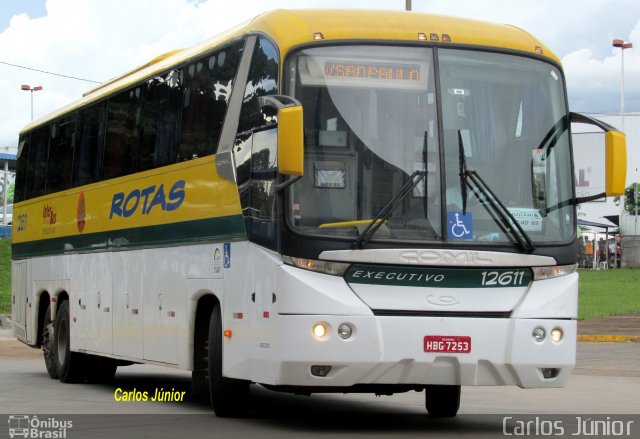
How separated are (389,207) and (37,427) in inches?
139

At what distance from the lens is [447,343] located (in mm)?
11359

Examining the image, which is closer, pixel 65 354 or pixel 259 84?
pixel 259 84

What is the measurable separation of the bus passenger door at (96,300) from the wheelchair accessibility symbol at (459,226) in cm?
628

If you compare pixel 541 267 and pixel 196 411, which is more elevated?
pixel 541 267

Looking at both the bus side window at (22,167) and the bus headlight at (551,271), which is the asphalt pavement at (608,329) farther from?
the bus headlight at (551,271)

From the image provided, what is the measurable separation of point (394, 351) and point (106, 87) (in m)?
7.89

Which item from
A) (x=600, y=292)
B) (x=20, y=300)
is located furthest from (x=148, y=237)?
(x=600, y=292)

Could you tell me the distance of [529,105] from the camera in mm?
12125

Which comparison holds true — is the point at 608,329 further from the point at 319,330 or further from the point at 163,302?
the point at 319,330

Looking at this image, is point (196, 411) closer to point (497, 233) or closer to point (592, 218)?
point (497, 233)

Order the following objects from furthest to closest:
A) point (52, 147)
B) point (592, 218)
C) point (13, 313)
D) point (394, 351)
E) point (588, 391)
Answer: point (592, 218), point (13, 313), point (52, 147), point (588, 391), point (394, 351)

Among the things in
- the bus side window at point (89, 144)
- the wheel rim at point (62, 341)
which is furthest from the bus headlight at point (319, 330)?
the wheel rim at point (62, 341)

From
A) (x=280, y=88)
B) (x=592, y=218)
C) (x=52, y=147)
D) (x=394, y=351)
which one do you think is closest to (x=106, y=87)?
(x=52, y=147)

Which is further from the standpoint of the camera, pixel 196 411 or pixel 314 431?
pixel 196 411
